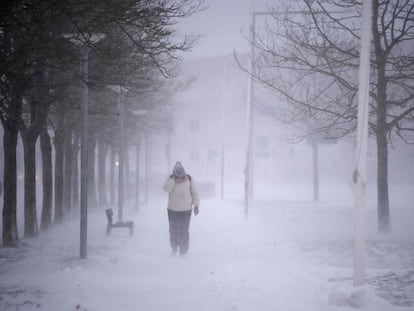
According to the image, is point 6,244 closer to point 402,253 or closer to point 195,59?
point 402,253

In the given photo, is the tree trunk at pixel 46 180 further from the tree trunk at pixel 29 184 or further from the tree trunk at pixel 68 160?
the tree trunk at pixel 68 160

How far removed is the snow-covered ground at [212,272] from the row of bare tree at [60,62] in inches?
73.2

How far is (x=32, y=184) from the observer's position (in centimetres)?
1063

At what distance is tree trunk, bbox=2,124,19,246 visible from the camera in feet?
30.6

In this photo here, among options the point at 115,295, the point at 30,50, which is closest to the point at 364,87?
the point at 115,295

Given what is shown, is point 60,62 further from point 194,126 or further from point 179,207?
point 194,126

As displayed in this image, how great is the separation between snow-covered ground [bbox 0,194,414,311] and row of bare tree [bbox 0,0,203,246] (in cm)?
186

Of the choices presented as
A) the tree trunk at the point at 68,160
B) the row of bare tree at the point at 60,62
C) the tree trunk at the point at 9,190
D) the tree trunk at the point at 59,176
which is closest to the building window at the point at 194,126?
the row of bare tree at the point at 60,62

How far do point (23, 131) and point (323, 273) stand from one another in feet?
27.5

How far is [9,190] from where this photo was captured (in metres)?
9.40

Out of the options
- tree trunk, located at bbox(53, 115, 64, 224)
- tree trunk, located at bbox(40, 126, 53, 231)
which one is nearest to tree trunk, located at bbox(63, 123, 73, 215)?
tree trunk, located at bbox(53, 115, 64, 224)

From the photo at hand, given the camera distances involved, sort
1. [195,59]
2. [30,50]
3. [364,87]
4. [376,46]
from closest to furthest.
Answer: [364,87], [30,50], [376,46], [195,59]

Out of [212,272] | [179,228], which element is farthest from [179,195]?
[212,272]

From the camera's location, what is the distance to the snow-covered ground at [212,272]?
4953mm
